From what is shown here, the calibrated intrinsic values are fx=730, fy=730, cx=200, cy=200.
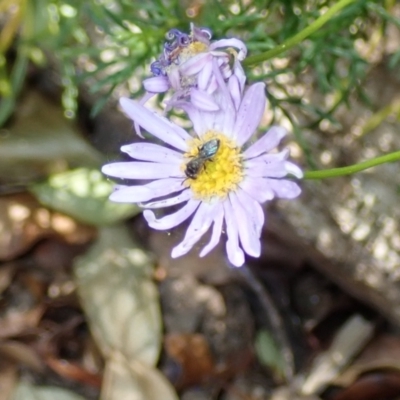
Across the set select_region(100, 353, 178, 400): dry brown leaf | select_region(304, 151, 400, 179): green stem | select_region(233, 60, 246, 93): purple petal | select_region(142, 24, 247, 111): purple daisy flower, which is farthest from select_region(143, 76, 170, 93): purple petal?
select_region(100, 353, 178, 400): dry brown leaf

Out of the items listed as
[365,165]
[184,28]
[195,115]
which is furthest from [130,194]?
[184,28]

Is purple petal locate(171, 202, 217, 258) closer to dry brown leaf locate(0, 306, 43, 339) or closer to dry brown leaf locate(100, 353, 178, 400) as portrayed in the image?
dry brown leaf locate(100, 353, 178, 400)

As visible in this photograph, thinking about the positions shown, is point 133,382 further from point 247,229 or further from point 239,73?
point 239,73

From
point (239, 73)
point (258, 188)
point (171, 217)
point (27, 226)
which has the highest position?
point (239, 73)

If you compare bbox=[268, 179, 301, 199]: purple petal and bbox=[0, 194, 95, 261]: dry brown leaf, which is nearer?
bbox=[268, 179, 301, 199]: purple petal

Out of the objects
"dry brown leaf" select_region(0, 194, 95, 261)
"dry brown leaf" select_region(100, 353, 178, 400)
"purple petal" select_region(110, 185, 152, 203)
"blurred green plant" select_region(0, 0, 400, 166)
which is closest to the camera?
"purple petal" select_region(110, 185, 152, 203)

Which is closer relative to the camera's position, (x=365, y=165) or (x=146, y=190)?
(x=365, y=165)

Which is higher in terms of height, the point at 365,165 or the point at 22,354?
the point at 365,165
